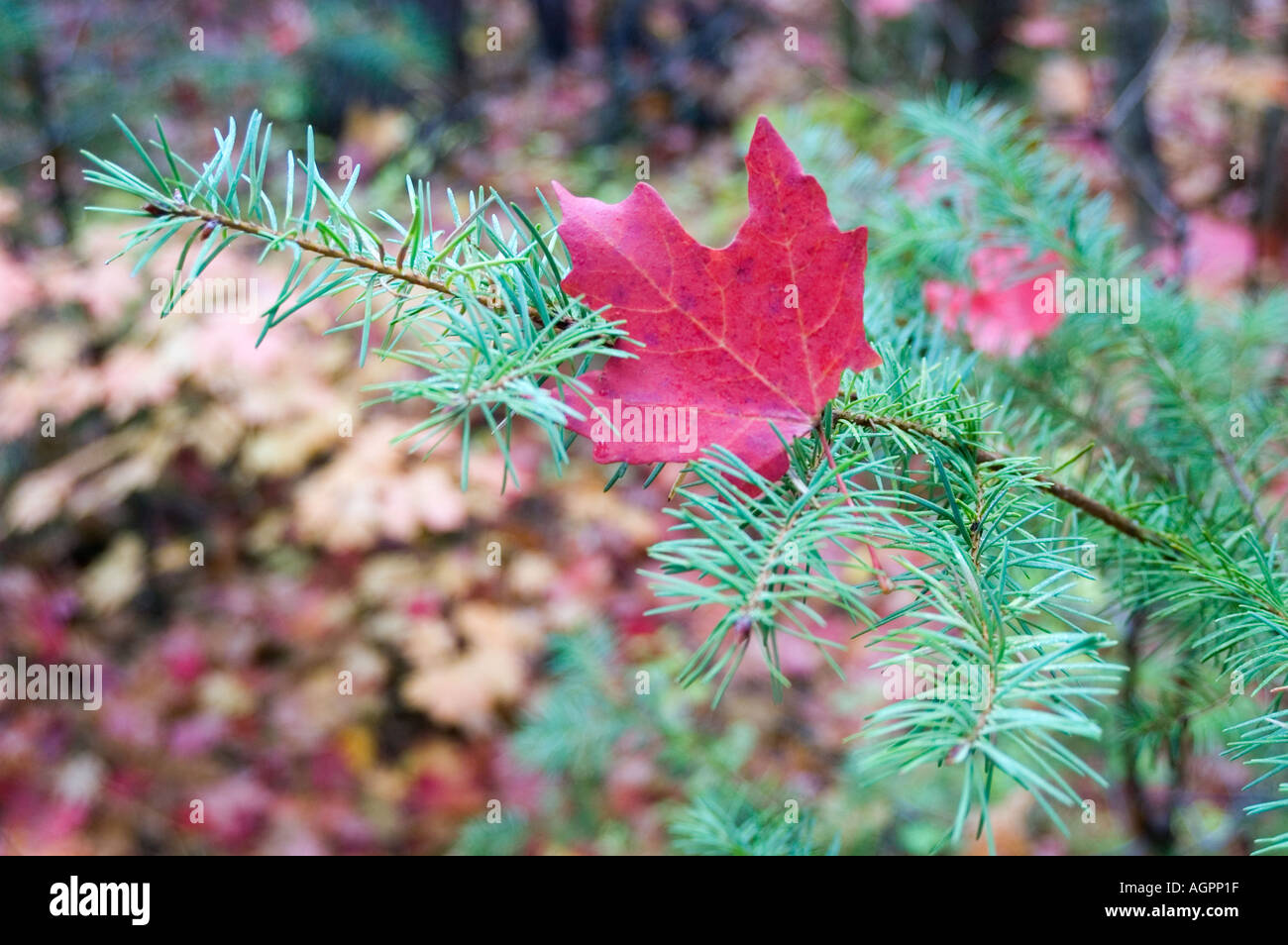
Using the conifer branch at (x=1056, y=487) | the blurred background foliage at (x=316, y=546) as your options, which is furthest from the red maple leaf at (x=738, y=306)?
the blurred background foliage at (x=316, y=546)

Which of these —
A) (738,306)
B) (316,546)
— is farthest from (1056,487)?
(316,546)

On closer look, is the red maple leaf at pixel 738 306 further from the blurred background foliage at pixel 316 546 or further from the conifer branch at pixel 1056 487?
the blurred background foliage at pixel 316 546

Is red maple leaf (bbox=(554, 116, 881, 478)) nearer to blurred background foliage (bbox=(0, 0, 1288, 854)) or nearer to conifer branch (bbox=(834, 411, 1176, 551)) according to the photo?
conifer branch (bbox=(834, 411, 1176, 551))

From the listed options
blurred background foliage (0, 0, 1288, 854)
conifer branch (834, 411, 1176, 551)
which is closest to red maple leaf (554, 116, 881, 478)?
conifer branch (834, 411, 1176, 551)

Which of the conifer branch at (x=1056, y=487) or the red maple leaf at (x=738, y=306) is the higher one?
the red maple leaf at (x=738, y=306)

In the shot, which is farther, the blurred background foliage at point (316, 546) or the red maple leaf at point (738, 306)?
the blurred background foliage at point (316, 546)

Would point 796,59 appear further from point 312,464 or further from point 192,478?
point 192,478

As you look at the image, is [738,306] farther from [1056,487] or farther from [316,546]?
[316,546]

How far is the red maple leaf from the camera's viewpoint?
24 centimetres

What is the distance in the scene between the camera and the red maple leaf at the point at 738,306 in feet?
0.80

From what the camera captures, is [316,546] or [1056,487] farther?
[316,546]

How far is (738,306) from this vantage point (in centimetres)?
26

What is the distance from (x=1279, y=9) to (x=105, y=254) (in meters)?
2.33
